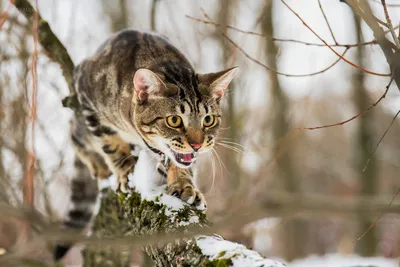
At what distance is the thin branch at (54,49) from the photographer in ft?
11.7

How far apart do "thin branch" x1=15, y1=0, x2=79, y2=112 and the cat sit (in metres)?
0.08

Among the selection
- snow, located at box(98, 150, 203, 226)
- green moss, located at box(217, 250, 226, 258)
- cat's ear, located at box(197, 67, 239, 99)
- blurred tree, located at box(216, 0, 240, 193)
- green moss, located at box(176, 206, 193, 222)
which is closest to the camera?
green moss, located at box(217, 250, 226, 258)

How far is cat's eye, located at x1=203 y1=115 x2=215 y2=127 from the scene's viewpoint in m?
3.00

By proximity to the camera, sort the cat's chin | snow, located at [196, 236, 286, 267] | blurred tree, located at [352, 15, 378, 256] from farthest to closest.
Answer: blurred tree, located at [352, 15, 378, 256] → the cat's chin → snow, located at [196, 236, 286, 267]

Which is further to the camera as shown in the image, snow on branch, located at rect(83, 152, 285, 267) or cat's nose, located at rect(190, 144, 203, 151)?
cat's nose, located at rect(190, 144, 203, 151)

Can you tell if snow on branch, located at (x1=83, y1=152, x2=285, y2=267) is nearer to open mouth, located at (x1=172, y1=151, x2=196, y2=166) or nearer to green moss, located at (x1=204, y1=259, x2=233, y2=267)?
green moss, located at (x1=204, y1=259, x2=233, y2=267)

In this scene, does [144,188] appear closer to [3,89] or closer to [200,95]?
[200,95]

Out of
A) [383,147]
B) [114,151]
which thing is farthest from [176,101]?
[383,147]

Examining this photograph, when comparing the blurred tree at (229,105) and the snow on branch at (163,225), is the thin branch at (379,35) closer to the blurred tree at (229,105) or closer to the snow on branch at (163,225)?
the snow on branch at (163,225)

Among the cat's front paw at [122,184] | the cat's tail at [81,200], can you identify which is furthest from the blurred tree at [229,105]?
the cat's front paw at [122,184]

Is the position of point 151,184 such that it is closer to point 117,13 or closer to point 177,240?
point 177,240

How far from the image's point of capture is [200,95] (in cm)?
303

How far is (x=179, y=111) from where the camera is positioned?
296 centimetres

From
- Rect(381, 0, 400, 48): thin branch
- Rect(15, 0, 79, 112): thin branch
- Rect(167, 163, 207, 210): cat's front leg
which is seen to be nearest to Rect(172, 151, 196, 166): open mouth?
Rect(167, 163, 207, 210): cat's front leg
